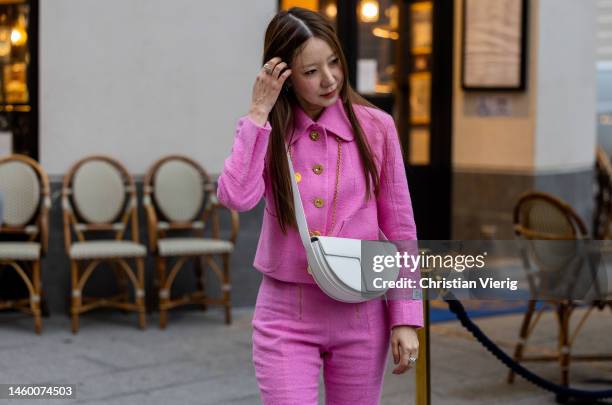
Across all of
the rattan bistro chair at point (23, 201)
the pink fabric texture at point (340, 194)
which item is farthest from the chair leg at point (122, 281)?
the pink fabric texture at point (340, 194)

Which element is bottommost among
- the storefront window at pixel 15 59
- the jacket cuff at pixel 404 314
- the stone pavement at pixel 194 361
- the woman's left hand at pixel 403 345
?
the stone pavement at pixel 194 361

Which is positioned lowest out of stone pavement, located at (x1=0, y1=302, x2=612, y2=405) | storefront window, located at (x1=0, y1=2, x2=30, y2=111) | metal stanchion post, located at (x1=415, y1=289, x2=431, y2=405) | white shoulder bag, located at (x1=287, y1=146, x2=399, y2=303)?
stone pavement, located at (x1=0, y1=302, x2=612, y2=405)

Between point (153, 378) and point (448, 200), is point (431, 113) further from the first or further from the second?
point (153, 378)

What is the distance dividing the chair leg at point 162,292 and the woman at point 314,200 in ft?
15.8

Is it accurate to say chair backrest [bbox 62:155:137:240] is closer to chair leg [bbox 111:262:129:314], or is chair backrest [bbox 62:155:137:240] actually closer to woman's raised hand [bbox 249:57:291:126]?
chair leg [bbox 111:262:129:314]

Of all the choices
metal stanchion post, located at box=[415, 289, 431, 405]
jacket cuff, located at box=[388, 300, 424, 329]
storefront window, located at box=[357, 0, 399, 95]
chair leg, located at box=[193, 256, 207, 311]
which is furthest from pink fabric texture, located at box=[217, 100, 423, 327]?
storefront window, located at box=[357, 0, 399, 95]

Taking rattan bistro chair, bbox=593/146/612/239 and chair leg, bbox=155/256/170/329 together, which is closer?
chair leg, bbox=155/256/170/329

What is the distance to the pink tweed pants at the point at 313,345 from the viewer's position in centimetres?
275

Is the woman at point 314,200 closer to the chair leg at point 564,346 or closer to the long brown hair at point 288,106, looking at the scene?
the long brown hair at point 288,106

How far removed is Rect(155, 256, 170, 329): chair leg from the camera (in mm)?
7605

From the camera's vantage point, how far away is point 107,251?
7488mm

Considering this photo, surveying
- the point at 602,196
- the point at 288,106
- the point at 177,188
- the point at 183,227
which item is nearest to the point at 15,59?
the point at 177,188

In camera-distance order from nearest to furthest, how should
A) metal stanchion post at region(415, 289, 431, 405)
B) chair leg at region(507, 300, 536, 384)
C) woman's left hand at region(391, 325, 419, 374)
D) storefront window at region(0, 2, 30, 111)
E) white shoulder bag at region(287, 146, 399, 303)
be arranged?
white shoulder bag at region(287, 146, 399, 303)
woman's left hand at region(391, 325, 419, 374)
metal stanchion post at region(415, 289, 431, 405)
chair leg at region(507, 300, 536, 384)
storefront window at region(0, 2, 30, 111)

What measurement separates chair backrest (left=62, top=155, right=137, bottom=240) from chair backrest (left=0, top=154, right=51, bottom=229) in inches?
8.2
